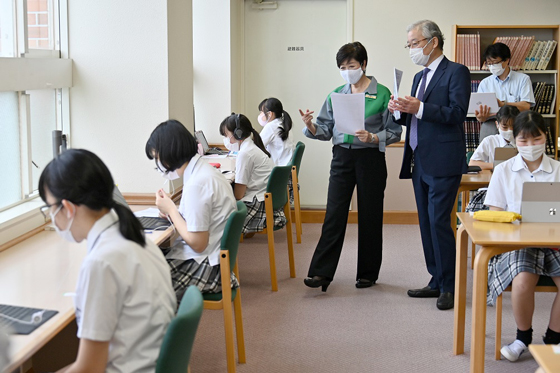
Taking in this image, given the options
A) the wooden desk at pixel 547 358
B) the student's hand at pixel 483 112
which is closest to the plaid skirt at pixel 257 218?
the student's hand at pixel 483 112

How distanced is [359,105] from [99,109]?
157cm

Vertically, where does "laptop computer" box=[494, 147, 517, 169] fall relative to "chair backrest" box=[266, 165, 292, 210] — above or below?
above

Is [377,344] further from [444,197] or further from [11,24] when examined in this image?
[11,24]

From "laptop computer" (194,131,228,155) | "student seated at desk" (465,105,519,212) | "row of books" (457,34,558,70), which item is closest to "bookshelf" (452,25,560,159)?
"row of books" (457,34,558,70)

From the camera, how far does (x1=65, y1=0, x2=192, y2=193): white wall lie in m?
3.89

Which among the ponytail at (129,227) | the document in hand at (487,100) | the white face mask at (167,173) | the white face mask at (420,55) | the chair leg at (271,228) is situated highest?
the white face mask at (420,55)

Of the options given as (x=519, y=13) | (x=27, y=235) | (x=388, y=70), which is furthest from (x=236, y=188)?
(x=519, y=13)

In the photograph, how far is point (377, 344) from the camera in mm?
3574

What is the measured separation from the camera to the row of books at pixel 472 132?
21.1ft

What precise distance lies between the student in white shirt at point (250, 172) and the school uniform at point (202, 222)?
5.37 ft

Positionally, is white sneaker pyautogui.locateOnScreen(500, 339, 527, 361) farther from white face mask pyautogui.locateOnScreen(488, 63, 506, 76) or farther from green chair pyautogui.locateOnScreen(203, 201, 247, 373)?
white face mask pyautogui.locateOnScreen(488, 63, 506, 76)

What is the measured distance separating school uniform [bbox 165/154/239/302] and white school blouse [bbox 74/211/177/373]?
0.99 meters

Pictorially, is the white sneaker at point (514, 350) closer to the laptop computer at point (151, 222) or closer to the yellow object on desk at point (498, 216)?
the yellow object on desk at point (498, 216)

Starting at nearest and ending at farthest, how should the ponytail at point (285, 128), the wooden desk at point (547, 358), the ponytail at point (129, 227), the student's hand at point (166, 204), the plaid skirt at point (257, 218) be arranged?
the wooden desk at point (547, 358), the ponytail at point (129, 227), the student's hand at point (166, 204), the plaid skirt at point (257, 218), the ponytail at point (285, 128)
